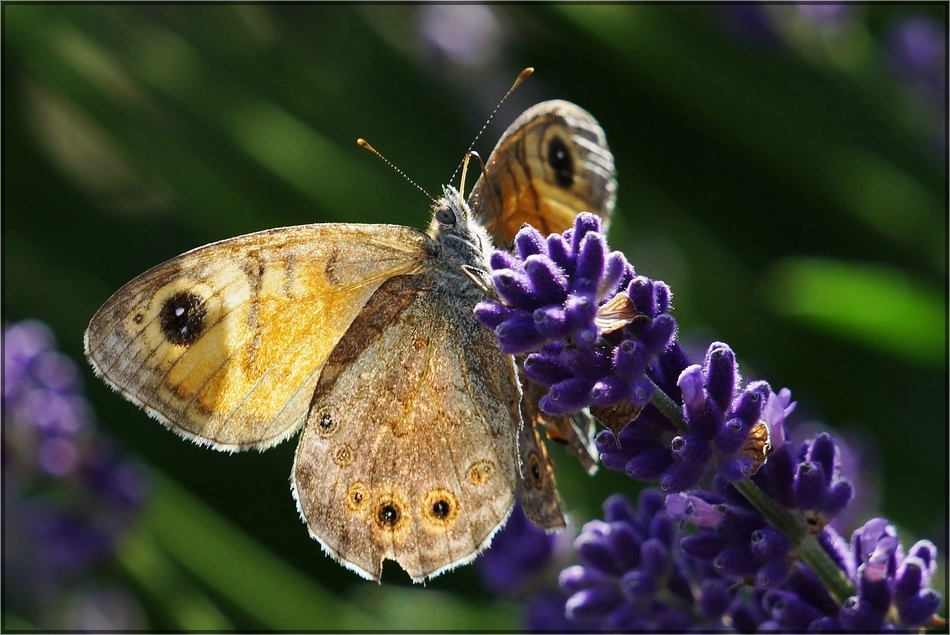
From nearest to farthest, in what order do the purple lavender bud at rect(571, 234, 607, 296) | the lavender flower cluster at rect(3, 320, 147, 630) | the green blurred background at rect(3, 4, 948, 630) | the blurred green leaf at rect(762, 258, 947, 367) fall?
1. the purple lavender bud at rect(571, 234, 607, 296)
2. the blurred green leaf at rect(762, 258, 947, 367)
3. the lavender flower cluster at rect(3, 320, 147, 630)
4. the green blurred background at rect(3, 4, 948, 630)

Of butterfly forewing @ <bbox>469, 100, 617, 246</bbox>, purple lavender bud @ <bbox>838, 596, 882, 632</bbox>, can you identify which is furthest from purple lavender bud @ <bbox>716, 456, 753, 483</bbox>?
butterfly forewing @ <bbox>469, 100, 617, 246</bbox>

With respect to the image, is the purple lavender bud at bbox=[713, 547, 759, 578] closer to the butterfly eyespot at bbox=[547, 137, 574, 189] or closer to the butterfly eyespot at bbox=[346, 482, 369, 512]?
the butterfly eyespot at bbox=[346, 482, 369, 512]

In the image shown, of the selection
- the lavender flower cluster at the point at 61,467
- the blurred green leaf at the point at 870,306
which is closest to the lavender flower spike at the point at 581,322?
the blurred green leaf at the point at 870,306

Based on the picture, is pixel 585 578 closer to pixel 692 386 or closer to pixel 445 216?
pixel 692 386

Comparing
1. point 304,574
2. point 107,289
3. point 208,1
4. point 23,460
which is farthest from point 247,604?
point 208,1

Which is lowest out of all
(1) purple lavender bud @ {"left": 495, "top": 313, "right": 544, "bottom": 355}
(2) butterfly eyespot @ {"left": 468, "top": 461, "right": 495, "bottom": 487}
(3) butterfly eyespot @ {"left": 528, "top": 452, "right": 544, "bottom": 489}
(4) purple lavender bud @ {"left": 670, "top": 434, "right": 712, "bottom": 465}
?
(2) butterfly eyespot @ {"left": 468, "top": 461, "right": 495, "bottom": 487}

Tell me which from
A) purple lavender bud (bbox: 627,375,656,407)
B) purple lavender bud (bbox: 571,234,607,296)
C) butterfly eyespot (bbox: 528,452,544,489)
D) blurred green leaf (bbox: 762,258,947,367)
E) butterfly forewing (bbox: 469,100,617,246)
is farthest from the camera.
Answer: blurred green leaf (bbox: 762,258,947,367)
